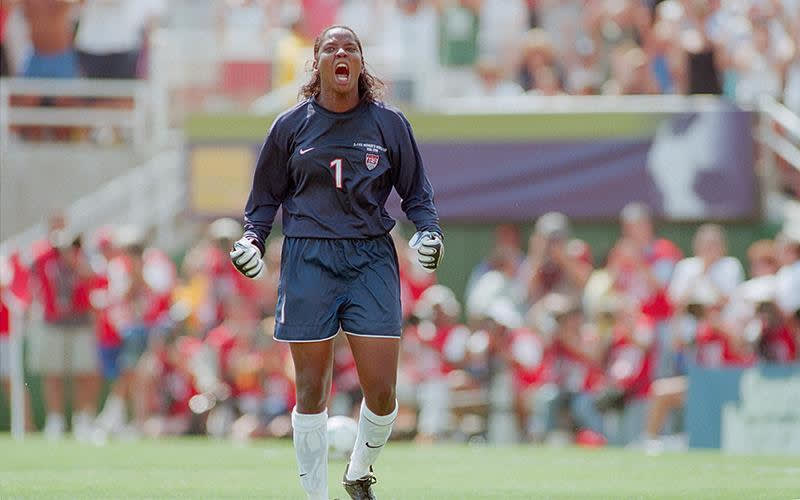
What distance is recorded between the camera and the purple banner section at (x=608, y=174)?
18.5m

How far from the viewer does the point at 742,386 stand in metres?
15.3

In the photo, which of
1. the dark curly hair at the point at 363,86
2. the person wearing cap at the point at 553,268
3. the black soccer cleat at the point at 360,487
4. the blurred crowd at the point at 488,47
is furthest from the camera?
the blurred crowd at the point at 488,47

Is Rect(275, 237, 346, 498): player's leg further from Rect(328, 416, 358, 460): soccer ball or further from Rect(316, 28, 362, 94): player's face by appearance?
Rect(328, 416, 358, 460): soccer ball

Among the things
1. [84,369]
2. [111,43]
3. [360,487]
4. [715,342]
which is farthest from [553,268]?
[360,487]

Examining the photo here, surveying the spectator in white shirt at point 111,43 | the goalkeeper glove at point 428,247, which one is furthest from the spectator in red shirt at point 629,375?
the goalkeeper glove at point 428,247

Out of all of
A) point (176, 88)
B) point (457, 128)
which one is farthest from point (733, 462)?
point (176, 88)

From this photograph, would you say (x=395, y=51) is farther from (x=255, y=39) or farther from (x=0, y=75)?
(x=0, y=75)

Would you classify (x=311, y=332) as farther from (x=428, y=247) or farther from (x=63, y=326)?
(x=63, y=326)

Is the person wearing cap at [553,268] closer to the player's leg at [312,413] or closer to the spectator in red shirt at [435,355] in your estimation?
the spectator in red shirt at [435,355]

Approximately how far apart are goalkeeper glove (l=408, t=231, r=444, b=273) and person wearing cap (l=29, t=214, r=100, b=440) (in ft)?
33.5

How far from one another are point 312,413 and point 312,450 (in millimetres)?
179

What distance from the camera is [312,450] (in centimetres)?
836

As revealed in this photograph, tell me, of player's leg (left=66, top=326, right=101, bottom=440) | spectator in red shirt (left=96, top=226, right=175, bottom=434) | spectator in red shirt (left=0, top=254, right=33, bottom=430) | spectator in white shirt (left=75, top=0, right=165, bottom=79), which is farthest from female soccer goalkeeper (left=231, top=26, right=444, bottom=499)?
spectator in white shirt (left=75, top=0, right=165, bottom=79)

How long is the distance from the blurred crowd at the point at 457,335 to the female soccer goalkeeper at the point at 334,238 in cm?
792
